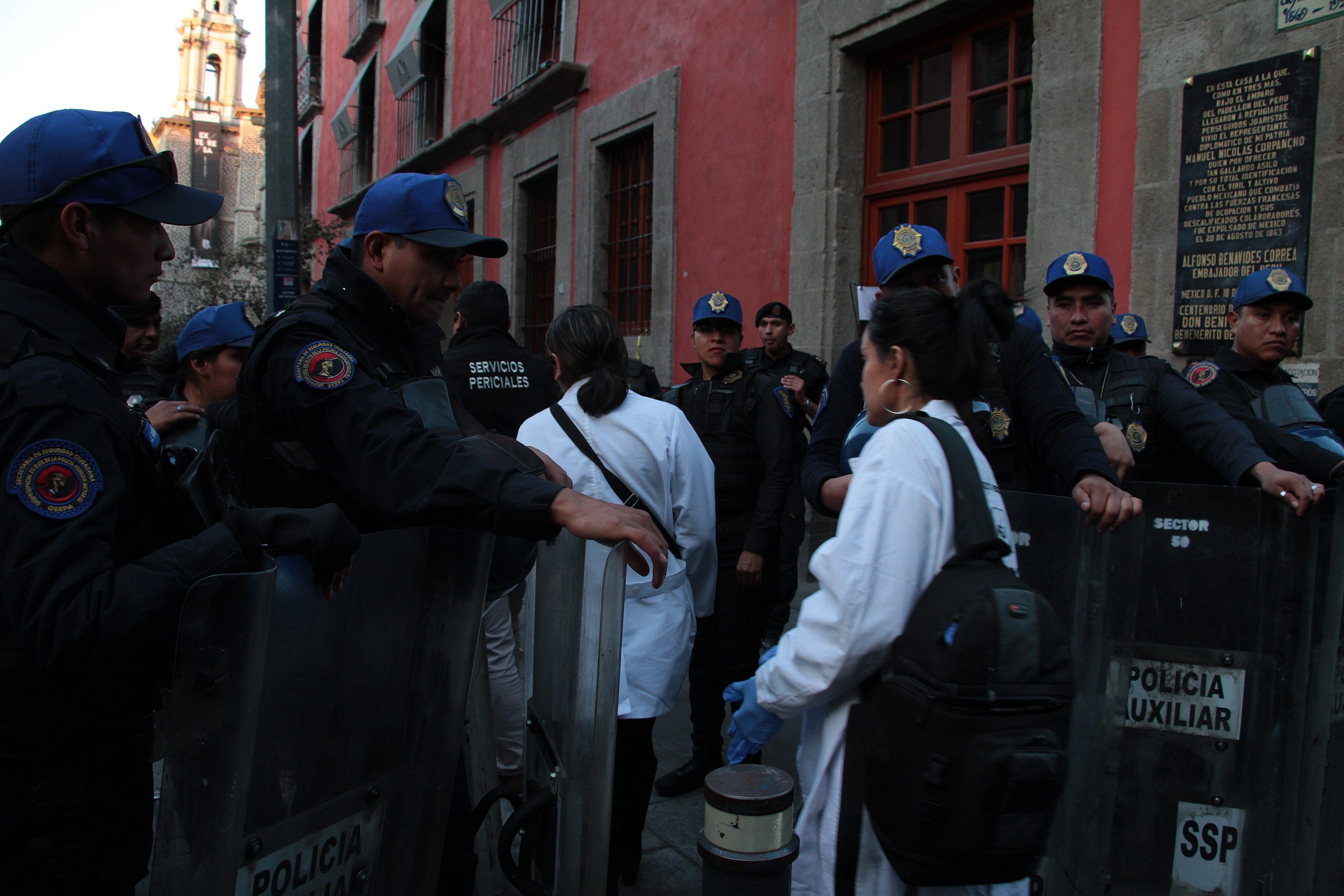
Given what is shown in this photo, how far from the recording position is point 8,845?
144 centimetres

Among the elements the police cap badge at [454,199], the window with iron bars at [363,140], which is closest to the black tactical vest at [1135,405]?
the police cap badge at [454,199]

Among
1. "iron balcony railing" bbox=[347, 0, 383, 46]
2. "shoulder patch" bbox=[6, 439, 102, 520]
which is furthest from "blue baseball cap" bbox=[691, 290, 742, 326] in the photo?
"iron balcony railing" bbox=[347, 0, 383, 46]

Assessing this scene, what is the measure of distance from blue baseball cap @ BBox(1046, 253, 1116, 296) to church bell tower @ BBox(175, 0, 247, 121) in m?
79.2

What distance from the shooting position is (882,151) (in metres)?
7.12

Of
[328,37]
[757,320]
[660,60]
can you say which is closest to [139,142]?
[757,320]

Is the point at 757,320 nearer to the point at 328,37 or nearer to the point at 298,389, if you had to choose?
the point at 298,389

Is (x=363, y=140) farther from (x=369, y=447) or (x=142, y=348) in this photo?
(x=369, y=447)

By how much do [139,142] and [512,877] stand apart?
1607mm

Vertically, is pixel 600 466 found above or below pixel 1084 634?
above

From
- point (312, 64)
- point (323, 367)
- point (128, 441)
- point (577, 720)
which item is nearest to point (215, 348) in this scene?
point (323, 367)

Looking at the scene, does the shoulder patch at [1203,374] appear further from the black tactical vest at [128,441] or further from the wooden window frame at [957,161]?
the black tactical vest at [128,441]

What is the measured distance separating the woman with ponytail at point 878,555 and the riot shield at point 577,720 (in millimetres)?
360

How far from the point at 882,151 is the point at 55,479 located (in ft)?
22.2

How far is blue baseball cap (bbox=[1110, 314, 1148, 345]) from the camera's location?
4527 mm
